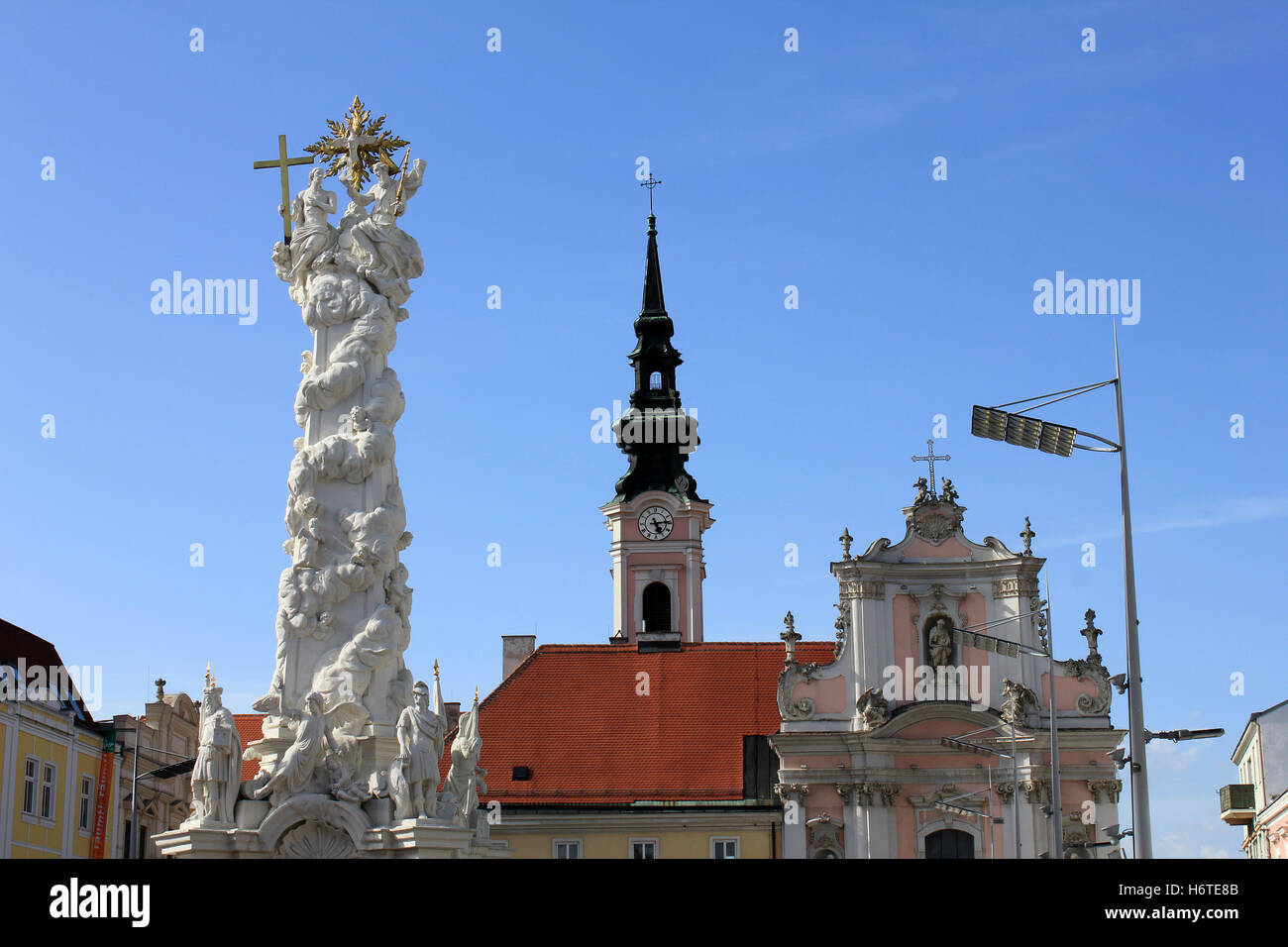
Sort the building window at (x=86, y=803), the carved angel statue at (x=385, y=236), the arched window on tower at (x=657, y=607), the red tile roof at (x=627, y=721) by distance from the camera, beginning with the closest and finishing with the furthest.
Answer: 1. the carved angel statue at (x=385, y=236)
2. the building window at (x=86, y=803)
3. the red tile roof at (x=627, y=721)
4. the arched window on tower at (x=657, y=607)

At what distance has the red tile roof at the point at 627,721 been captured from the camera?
4766 cm

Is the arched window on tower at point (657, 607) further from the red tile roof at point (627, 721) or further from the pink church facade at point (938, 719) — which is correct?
the pink church facade at point (938, 719)

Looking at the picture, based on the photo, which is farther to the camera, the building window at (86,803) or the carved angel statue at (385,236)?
the building window at (86,803)

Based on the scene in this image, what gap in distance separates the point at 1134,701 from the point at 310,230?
14531mm

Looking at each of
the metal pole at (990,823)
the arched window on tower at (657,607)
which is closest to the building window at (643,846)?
the metal pole at (990,823)

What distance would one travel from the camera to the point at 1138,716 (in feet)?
72.7

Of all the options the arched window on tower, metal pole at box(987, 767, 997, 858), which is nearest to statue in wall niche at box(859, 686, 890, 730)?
metal pole at box(987, 767, 997, 858)

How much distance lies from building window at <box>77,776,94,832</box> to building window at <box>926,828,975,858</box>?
70.2 feet

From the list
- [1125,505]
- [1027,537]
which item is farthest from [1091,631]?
[1125,505]

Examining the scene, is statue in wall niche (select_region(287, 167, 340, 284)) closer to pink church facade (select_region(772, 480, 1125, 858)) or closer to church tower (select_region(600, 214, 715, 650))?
pink church facade (select_region(772, 480, 1125, 858))

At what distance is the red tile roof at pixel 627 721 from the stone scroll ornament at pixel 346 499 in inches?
815

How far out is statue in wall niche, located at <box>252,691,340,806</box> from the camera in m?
24.3
